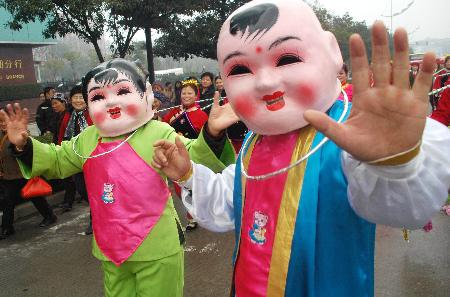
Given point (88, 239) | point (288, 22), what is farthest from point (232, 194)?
point (88, 239)

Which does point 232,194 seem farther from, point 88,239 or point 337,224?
point 88,239

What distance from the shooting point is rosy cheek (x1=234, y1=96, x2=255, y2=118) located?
148 centimetres

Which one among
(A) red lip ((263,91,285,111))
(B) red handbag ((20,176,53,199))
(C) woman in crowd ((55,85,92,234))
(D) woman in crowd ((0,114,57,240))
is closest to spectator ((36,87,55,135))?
(C) woman in crowd ((55,85,92,234))

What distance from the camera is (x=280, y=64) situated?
143 cm

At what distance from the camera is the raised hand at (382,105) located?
3.23ft

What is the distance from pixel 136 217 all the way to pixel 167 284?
1.36 feet

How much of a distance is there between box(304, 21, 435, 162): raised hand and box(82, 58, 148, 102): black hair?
1.69 meters

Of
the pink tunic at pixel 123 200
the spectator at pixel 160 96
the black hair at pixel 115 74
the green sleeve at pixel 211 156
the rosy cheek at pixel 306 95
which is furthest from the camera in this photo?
the spectator at pixel 160 96

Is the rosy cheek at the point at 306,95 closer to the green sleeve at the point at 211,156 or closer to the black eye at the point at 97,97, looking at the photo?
the green sleeve at the point at 211,156

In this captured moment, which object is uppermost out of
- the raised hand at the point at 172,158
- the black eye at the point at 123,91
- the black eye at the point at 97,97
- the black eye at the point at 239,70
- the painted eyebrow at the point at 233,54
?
the painted eyebrow at the point at 233,54

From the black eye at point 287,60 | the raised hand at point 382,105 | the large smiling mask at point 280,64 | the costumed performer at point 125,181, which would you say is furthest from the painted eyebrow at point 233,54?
the costumed performer at point 125,181

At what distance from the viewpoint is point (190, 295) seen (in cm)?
334

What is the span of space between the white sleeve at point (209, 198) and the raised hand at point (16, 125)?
1.27m

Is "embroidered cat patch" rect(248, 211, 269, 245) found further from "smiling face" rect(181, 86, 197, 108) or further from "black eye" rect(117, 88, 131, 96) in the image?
"smiling face" rect(181, 86, 197, 108)
